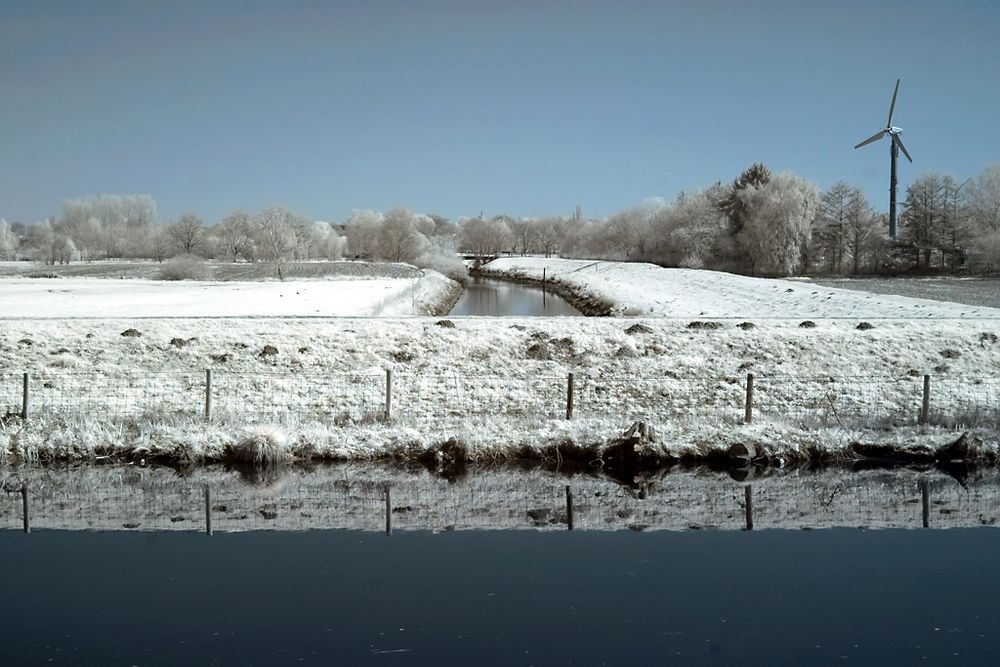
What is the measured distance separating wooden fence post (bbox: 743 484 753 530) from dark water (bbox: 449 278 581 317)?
32.4 m

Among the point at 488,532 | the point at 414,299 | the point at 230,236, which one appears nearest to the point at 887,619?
the point at 488,532

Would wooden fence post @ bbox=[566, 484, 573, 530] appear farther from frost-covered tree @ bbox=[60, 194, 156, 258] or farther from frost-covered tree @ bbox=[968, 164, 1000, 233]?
frost-covered tree @ bbox=[60, 194, 156, 258]

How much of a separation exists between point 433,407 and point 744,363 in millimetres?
10098

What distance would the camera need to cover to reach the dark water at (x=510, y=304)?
52.8 meters

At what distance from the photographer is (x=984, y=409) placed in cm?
2153

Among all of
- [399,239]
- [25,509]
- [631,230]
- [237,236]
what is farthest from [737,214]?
[25,509]

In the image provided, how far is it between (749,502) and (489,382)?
29.1 ft

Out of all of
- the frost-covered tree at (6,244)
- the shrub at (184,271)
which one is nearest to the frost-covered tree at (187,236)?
the frost-covered tree at (6,244)

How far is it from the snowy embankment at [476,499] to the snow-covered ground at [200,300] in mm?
18374

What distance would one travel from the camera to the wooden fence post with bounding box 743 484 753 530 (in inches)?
590

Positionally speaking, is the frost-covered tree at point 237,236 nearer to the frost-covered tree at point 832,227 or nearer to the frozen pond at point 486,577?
the frost-covered tree at point 832,227

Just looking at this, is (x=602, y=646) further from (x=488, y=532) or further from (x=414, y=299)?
(x=414, y=299)

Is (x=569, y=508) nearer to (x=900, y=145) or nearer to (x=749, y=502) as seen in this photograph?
(x=749, y=502)

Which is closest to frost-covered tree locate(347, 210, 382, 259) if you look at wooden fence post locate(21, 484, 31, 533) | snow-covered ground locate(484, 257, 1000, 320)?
snow-covered ground locate(484, 257, 1000, 320)
